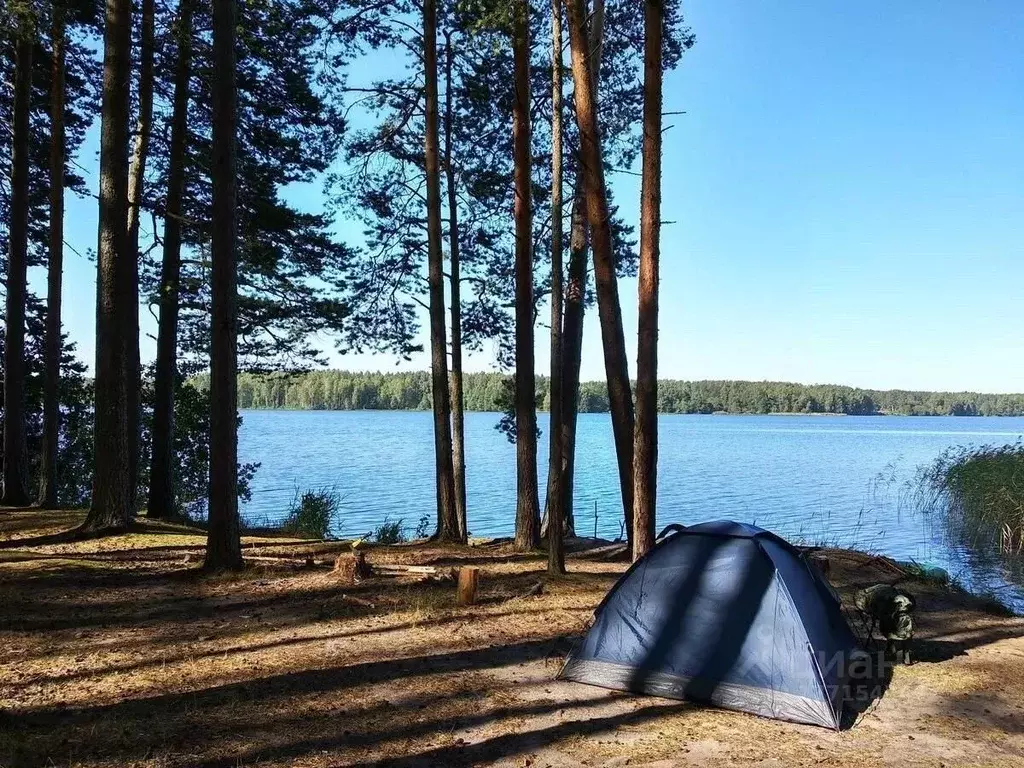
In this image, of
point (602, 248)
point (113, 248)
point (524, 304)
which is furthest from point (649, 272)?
point (113, 248)

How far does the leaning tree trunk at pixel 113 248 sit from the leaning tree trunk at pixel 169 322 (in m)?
2.28

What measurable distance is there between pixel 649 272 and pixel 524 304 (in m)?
2.79

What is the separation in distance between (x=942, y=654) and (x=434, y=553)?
633cm

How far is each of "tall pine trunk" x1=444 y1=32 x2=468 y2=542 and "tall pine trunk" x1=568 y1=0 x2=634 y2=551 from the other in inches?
121

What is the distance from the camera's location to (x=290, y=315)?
1463 centimetres

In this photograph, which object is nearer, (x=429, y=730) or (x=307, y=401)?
(x=429, y=730)

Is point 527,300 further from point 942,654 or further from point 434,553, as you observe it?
point 942,654

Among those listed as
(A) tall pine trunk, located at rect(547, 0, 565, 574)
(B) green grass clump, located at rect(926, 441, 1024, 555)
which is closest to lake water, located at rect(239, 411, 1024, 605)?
(B) green grass clump, located at rect(926, 441, 1024, 555)

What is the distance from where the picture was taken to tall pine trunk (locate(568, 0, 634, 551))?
8.79m

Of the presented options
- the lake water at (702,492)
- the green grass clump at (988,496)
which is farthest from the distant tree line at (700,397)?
the green grass clump at (988,496)

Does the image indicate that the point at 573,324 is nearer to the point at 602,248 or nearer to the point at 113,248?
the point at 602,248

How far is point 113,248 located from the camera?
9562 mm

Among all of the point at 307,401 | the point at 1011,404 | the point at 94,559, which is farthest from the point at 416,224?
the point at 1011,404

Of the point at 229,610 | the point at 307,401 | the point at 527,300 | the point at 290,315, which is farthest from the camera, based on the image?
the point at 307,401
